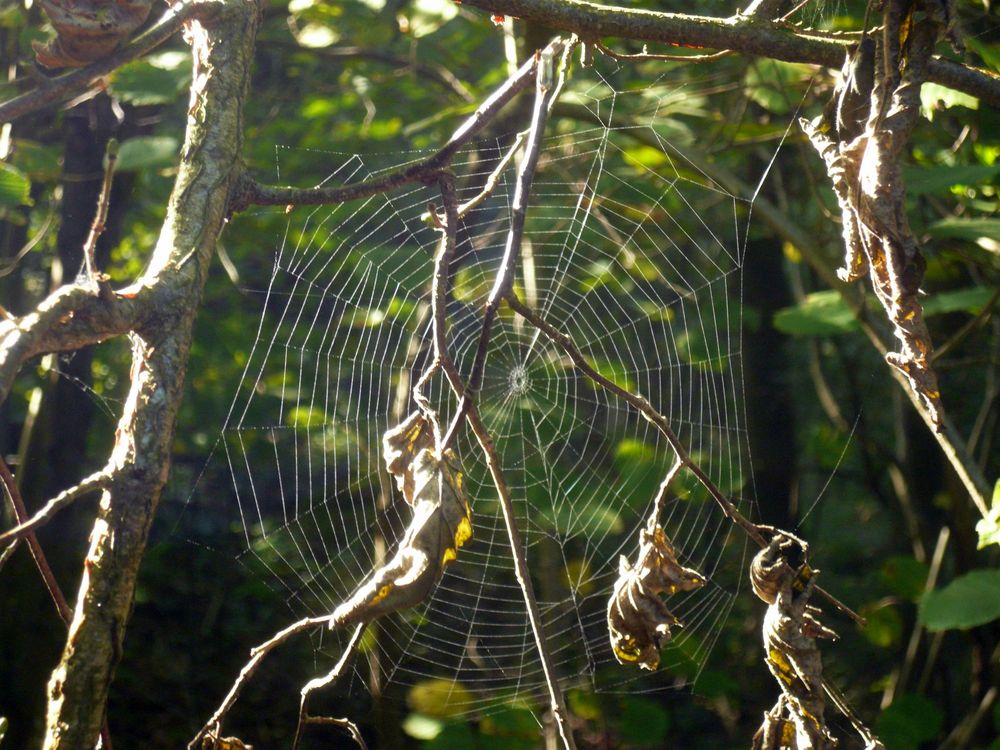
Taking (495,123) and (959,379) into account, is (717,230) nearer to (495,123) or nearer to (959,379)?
(959,379)

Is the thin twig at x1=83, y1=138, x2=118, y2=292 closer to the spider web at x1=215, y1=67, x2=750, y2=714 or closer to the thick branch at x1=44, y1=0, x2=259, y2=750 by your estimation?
the thick branch at x1=44, y1=0, x2=259, y2=750

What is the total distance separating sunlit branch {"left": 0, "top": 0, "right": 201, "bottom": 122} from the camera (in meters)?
1.06

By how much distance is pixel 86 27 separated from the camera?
111cm

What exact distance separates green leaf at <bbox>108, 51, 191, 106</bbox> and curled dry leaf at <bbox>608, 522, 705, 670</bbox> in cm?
209

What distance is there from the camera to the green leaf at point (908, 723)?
3684 millimetres

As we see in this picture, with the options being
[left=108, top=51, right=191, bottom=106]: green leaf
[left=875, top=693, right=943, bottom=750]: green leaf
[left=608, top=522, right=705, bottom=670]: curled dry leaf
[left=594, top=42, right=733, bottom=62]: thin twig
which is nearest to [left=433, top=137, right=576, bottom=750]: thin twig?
[left=608, top=522, right=705, bottom=670]: curled dry leaf

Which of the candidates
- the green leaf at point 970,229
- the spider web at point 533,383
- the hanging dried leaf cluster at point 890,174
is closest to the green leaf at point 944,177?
the green leaf at point 970,229

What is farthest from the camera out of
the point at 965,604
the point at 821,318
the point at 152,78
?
the point at 152,78

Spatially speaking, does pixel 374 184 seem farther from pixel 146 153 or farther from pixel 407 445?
pixel 146 153

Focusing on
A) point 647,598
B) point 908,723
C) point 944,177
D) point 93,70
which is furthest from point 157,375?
point 908,723

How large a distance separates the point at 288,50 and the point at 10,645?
7.81ft

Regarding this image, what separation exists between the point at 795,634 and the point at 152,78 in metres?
2.40

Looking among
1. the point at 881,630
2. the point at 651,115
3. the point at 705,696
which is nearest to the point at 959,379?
the point at 881,630

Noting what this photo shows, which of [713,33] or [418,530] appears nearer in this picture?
[418,530]
